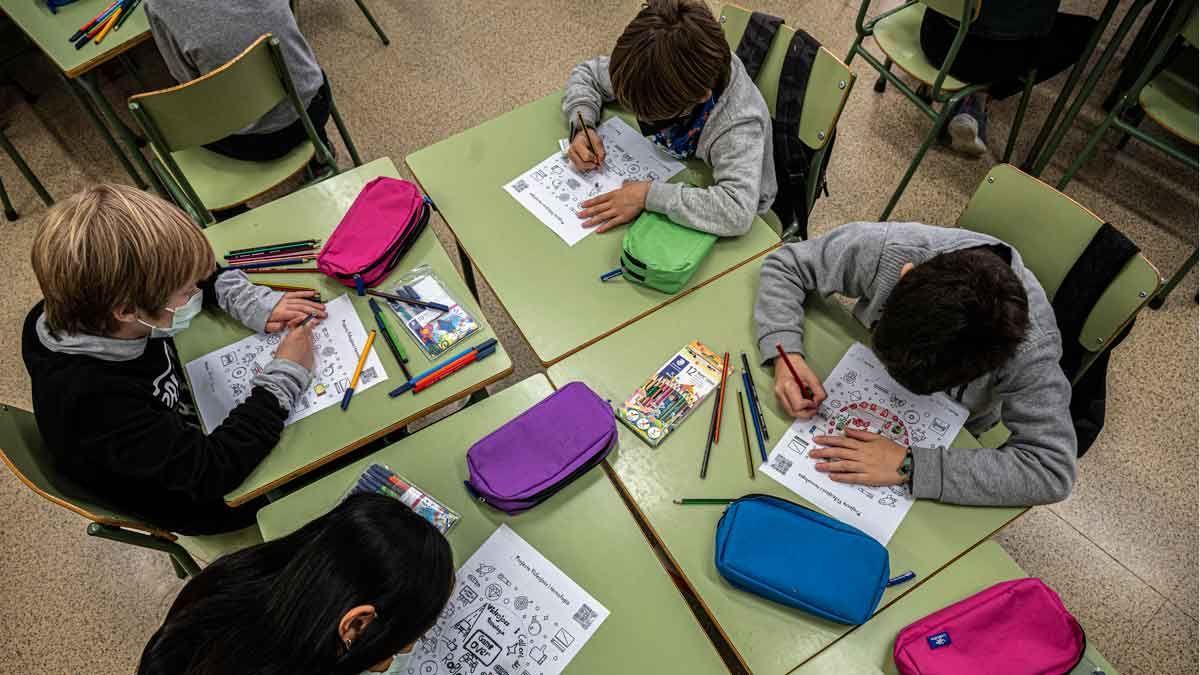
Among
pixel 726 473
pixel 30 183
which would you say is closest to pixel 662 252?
pixel 726 473

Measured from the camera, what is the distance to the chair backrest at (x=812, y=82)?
160 cm

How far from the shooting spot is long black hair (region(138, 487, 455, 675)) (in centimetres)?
81

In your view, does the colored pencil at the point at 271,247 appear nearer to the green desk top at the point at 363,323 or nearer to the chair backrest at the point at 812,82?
the green desk top at the point at 363,323

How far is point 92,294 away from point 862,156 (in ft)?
8.69

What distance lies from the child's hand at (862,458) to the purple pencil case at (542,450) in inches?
16.1

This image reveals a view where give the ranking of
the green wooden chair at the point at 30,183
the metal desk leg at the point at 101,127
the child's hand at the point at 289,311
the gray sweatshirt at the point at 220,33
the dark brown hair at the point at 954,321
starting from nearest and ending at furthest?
1. the dark brown hair at the point at 954,321
2. the child's hand at the point at 289,311
3. the gray sweatshirt at the point at 220,33
4. the metal desk leg at the point at 101,127
5. the green wooden chair at the point at 30,183

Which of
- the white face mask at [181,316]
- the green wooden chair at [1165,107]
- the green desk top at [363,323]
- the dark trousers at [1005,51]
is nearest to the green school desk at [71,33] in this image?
the green desk top at [363,323]

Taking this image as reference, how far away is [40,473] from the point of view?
117 centimetres

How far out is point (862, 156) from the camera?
279 cm

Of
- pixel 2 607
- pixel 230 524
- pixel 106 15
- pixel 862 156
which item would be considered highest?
pixel 106 15

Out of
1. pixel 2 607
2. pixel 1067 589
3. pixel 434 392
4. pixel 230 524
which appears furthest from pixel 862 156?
→ pixel 2 607

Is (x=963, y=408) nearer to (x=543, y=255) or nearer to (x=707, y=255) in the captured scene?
(x=707, y=255)

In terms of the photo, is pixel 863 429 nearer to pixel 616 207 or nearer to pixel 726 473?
pixel 726 473

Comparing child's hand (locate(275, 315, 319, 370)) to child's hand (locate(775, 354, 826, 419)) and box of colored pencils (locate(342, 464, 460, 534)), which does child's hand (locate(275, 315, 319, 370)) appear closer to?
box of colored pencils (locate(342, 464, 460, 534))
